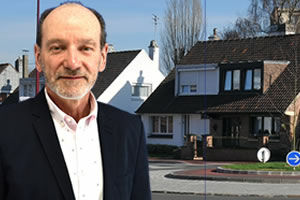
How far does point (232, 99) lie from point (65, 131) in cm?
3875

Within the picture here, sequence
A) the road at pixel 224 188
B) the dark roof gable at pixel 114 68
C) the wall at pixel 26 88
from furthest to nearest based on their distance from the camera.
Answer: the wall at pixel 26 88 < the dark roof gable at pixel 114 68 < the road at pixel 224 188

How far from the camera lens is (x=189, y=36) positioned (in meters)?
65.7

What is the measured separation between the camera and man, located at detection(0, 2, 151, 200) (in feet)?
8.36

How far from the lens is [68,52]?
8.68 ft

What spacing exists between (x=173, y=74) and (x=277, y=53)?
31.1 ft

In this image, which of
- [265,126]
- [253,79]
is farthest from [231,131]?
[253,79]

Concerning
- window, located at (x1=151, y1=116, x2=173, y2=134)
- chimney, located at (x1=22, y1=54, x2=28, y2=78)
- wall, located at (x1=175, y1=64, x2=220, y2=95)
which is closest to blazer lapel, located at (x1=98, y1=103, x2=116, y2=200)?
wall, located at (x1=175, y1=64, x2=220, y2=95)

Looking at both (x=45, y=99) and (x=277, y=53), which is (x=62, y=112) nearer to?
(x=45, y=99)

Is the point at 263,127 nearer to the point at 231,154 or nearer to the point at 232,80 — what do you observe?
the point at 231,154

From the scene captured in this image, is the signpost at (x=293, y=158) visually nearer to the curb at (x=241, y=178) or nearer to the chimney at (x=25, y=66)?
the curb at (x=241, y=178)

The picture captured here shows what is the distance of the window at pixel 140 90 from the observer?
5112cm

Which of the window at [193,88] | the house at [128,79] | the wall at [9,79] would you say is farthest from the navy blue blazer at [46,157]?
the wall at [9,79]

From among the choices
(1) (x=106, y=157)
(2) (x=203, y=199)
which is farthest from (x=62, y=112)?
(2) (x=203, y=199)

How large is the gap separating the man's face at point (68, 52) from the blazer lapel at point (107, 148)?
0.20 metres
